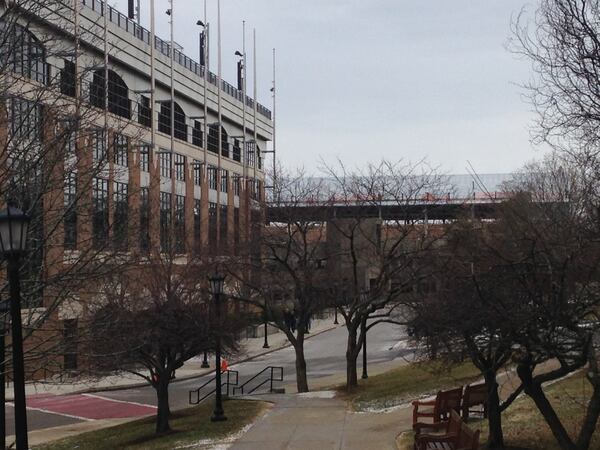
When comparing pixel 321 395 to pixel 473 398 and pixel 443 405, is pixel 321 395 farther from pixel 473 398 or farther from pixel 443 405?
pixel 443 405

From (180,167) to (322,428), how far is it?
4604 cm

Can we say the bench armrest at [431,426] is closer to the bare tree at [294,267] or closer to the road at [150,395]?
the bare tree at [294,267]

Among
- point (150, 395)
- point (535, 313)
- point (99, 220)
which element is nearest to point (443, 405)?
point (535, 313)

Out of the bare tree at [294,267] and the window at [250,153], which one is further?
the window at [250,153]

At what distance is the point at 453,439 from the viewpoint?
1265 centimetres

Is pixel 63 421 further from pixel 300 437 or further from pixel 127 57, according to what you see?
pixel 127 57

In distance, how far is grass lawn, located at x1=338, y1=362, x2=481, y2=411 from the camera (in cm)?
2114

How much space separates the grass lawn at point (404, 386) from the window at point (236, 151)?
1879 inches

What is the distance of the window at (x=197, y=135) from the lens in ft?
214

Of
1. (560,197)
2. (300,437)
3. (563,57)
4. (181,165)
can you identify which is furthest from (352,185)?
(181,165)

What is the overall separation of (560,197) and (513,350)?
43.5 ft

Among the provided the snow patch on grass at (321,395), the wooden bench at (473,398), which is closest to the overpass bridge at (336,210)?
the snow patch on grass at (321,395)

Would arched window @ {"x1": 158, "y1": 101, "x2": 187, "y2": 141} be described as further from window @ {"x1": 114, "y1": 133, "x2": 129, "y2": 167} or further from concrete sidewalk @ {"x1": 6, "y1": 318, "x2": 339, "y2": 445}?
window @ {"x1": 114, "y1": 133, "x2": 129, "y2": 167}

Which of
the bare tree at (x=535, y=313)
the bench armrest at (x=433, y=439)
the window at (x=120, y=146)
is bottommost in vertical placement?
the bench armrest at (x=433, y=439)
